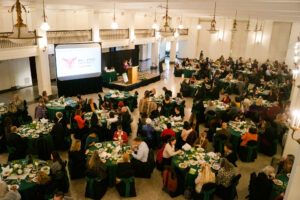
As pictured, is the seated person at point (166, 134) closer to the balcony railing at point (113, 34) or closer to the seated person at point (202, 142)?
the seated person at point (202, 142)

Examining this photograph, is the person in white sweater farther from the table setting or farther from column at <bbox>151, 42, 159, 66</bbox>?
column at <bbox>151, 42, 159, 66</bbox>

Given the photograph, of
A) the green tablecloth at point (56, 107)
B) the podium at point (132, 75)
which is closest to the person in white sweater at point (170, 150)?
the green tablecloth at point (56, 107)

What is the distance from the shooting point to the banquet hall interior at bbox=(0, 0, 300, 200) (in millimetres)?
6047

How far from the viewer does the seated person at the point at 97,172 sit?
6.08 meters

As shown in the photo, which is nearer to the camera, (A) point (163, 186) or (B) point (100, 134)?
(A) point (163, 186)

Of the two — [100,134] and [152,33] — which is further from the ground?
[152,33]

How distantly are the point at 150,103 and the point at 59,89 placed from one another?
6215mm

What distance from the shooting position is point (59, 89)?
14.0 meters

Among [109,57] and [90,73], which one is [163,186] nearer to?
[90,73]

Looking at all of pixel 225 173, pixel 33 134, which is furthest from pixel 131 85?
pixel 225 173

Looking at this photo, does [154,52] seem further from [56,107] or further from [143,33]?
[56,107]

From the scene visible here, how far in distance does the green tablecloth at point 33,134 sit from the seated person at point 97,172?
2.46 metres

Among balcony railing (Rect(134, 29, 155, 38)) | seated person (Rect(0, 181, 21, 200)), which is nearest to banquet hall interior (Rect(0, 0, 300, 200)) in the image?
seated person (Rect(0, 181, 21, 200))

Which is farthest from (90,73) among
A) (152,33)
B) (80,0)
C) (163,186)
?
(163,186)
